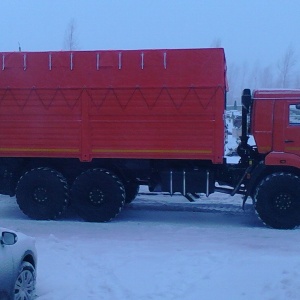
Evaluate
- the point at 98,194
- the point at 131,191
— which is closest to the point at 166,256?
the point at 98,194

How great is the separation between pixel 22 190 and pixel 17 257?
6.45 m

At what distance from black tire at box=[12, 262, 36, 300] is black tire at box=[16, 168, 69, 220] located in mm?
5826

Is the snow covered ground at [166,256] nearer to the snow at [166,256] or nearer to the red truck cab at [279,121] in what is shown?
the snow at [166,256]

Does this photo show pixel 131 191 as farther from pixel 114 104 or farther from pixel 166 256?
pixel 166 256

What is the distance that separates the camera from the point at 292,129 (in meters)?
11.7

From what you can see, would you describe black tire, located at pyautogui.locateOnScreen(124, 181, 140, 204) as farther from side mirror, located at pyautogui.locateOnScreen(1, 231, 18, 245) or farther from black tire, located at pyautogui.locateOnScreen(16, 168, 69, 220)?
side mirror, located at pyautogui.locateOnScreen(1, 231, 18, 245)

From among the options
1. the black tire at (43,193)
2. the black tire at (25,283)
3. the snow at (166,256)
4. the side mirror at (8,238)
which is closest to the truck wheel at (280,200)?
the snow at (166,256)

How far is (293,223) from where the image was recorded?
37.9 feet

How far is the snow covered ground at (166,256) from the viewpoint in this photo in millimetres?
6949

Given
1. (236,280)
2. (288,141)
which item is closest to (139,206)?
(288,141)

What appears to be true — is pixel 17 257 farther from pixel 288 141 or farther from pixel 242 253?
pixel 288 141

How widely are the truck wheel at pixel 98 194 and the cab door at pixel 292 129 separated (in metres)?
3.43

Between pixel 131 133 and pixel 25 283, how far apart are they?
604cm

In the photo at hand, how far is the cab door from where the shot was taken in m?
11.7
